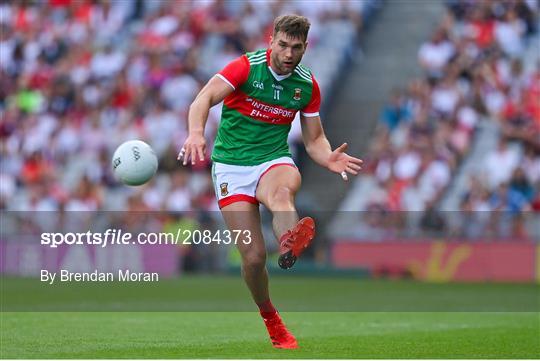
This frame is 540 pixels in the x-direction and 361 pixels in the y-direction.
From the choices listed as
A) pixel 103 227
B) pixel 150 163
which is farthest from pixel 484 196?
pixel 150 163

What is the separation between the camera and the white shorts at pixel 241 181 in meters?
10.8

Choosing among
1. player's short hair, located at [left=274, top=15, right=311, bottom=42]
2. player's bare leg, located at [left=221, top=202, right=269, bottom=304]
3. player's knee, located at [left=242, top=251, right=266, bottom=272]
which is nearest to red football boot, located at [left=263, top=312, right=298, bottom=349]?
player's bare leg, located at [left=221, top=202, right=269, bottom=304]

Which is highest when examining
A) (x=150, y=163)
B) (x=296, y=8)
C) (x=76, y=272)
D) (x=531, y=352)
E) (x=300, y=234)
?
(x=296, y=8)

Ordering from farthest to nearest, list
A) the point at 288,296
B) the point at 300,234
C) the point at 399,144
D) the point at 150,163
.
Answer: the point at 399,144, the point at 288,296, the point at 150,163, the point at 300,234

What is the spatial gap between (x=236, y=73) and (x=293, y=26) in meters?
0.68

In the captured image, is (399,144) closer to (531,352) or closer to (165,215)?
(165,215)

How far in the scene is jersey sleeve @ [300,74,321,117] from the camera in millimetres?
11094

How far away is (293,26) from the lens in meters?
10.2

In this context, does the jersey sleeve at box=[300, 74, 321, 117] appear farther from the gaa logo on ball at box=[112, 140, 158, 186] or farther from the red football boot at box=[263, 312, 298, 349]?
the red football boot at box=[263, 312, 298, 349]

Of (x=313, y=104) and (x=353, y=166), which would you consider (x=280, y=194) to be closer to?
(x=353, y=166)

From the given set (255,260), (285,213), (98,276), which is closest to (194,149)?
(285,213)

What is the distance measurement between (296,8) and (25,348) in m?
18.4

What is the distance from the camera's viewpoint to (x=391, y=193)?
24453 mm

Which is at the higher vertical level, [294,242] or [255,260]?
[255,260]
